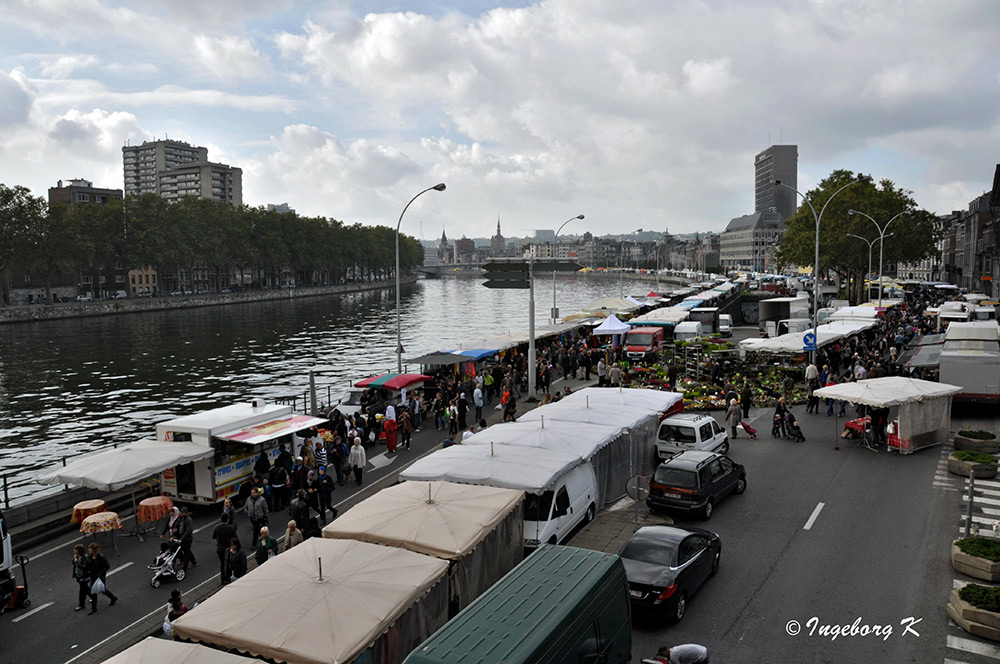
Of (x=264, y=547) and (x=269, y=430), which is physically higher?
(x=269, y=430)

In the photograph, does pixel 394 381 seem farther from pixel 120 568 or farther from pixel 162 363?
pixel 162 363

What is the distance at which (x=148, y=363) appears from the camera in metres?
55.9

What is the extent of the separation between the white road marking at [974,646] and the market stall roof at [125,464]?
15767 millimetres

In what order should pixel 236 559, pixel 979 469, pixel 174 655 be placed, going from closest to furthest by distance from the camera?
pixel 174 655 → pixel 236 559 → pixel 979 469

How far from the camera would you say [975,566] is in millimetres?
12695

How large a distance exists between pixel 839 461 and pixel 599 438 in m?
8.49

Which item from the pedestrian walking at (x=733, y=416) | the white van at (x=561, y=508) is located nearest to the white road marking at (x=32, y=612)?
the white van at (x=561, y=508)

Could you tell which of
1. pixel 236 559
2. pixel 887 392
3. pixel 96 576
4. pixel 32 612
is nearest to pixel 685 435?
pixel 887 392

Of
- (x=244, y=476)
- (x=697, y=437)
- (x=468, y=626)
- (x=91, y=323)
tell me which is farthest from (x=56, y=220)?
(x=468, y=626)

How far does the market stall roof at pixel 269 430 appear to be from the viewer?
18219 millimetres

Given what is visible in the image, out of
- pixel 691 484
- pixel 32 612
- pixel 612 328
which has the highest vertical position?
pixel 612 328

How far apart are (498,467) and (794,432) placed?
1294 centimetres

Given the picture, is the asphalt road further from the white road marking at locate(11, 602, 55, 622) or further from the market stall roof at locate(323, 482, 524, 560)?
the white road marking at locate(11, 602, 55, 622)
